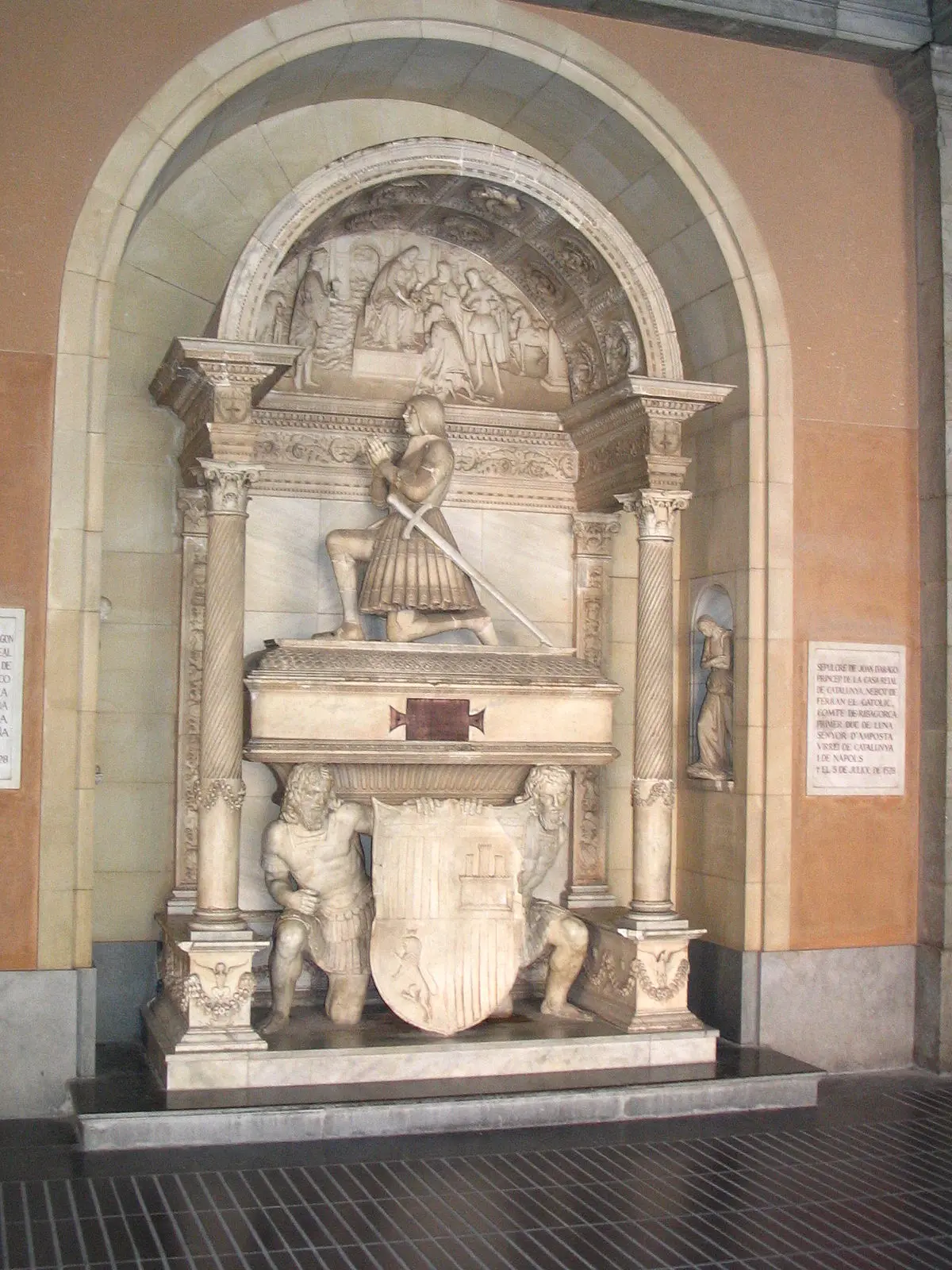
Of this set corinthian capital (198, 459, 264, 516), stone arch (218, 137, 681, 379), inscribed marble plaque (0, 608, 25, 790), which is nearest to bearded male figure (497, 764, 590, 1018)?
corinthian capital (198, 459, 264, 516)

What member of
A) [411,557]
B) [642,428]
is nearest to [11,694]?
[411,557]

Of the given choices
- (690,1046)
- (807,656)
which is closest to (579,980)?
(690,1046)

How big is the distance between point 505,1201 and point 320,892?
199 centimetres

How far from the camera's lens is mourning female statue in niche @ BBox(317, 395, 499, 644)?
7551 mm

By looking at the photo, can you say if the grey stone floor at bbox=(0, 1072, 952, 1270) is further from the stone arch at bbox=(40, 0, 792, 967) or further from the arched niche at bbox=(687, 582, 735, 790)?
the arched niche at bbox=(687, 582, 735, 790)

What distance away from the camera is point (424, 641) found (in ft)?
26.1

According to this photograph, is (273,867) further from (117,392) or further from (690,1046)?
(117,392)

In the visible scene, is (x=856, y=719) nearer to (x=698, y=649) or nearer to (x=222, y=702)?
(x=698, y=649)

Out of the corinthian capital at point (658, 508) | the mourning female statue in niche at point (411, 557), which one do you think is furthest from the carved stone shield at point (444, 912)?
the corinthian capital at point (658, 508)

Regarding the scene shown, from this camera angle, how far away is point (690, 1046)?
23.4 feet

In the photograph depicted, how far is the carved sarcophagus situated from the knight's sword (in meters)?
0.22

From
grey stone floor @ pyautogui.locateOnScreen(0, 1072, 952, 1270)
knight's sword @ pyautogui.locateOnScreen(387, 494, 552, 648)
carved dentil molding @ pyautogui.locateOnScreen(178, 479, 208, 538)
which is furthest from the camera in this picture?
carved dentil molding @ pyautogui.locateOnScreen(178, 479, 208, 538)

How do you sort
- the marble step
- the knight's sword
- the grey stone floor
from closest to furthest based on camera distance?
the grey stone floor, the marble step, the knight's sword

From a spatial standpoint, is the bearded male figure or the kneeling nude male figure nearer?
the kneeling nude male figure
